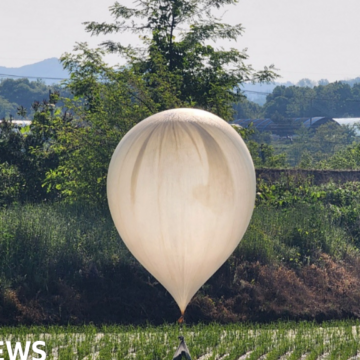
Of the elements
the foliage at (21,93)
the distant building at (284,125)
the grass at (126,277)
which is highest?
the foliage at (21,93)

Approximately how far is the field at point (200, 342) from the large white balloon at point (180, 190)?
7.66 feet

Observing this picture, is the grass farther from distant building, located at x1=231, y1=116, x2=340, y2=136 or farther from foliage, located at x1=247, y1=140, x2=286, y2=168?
distant building, located at x1=231, y1=116, x2=340, y2=136

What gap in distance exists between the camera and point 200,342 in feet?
36.6

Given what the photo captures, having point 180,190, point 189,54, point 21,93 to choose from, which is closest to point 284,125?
point 21,93

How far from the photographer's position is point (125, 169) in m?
8.41

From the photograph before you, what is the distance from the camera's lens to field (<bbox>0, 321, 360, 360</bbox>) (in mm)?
10523

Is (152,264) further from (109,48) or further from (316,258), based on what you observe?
(109,48)

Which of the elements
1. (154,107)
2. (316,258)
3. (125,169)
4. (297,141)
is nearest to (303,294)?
(316,258)

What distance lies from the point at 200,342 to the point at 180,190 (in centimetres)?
382

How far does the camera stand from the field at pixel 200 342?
1052cm

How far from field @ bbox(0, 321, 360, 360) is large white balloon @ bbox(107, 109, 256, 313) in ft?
7.66

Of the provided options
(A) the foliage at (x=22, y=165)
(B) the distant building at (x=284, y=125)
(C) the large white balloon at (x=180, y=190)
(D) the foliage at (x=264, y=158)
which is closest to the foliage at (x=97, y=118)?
(A) the foliage at (x=22, y=165)

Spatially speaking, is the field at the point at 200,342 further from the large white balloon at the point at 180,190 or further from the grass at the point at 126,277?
the large white balloon at the point at 180,190

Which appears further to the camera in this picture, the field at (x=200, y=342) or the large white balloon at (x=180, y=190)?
the field at (x=200, y=342)
